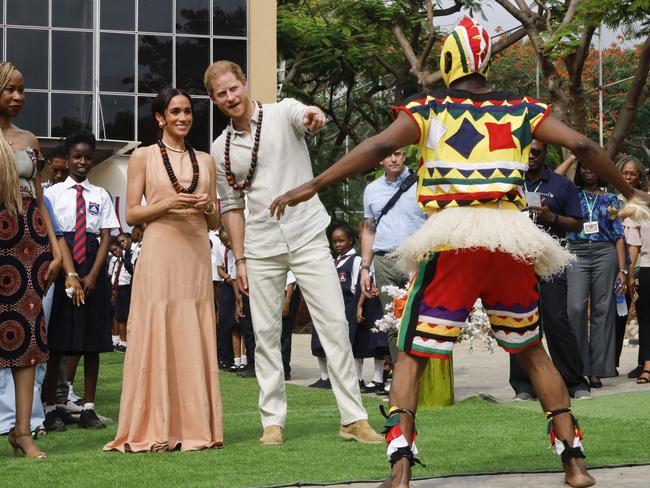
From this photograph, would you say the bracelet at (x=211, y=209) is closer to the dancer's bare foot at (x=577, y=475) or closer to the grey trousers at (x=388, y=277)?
the dancer's bare foot at (x=577, y=475)

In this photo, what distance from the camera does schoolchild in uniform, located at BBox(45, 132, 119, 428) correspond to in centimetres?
926

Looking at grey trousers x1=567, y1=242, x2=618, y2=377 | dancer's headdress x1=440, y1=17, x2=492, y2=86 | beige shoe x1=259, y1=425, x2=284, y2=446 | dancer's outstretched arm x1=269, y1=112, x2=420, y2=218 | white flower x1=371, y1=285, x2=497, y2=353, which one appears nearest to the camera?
dancer's outstretched arm x1=269, y1=112, x2=420, y2=218

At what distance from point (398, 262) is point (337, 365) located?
2.10m

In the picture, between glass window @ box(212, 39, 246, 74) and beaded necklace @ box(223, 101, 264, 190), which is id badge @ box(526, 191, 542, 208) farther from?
glass window @ box(212, 39, 246, 74)

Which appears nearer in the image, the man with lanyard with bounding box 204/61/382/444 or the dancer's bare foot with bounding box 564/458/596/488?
the dancer's bare foot with bounding box 564/458/596/488

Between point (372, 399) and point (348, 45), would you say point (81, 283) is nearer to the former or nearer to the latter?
point (372, 399)

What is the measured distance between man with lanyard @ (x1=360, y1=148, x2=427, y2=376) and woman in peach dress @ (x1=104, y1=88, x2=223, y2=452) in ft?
11.1

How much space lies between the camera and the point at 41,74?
3003 centimetres

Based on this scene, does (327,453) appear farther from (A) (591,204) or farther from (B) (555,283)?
(A) (591,204)

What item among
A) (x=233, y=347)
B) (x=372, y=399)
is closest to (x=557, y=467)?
(x=372, y=399)

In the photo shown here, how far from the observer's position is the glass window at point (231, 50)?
3097 centimetres

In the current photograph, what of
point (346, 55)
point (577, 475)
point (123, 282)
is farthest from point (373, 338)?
point (346, 55)

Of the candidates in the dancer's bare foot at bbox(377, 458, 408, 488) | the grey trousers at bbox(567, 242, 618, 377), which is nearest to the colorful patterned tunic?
the dancer's bare foot at bbox(377, 458, 408, 488)

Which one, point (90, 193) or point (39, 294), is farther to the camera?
point (90, 193)
